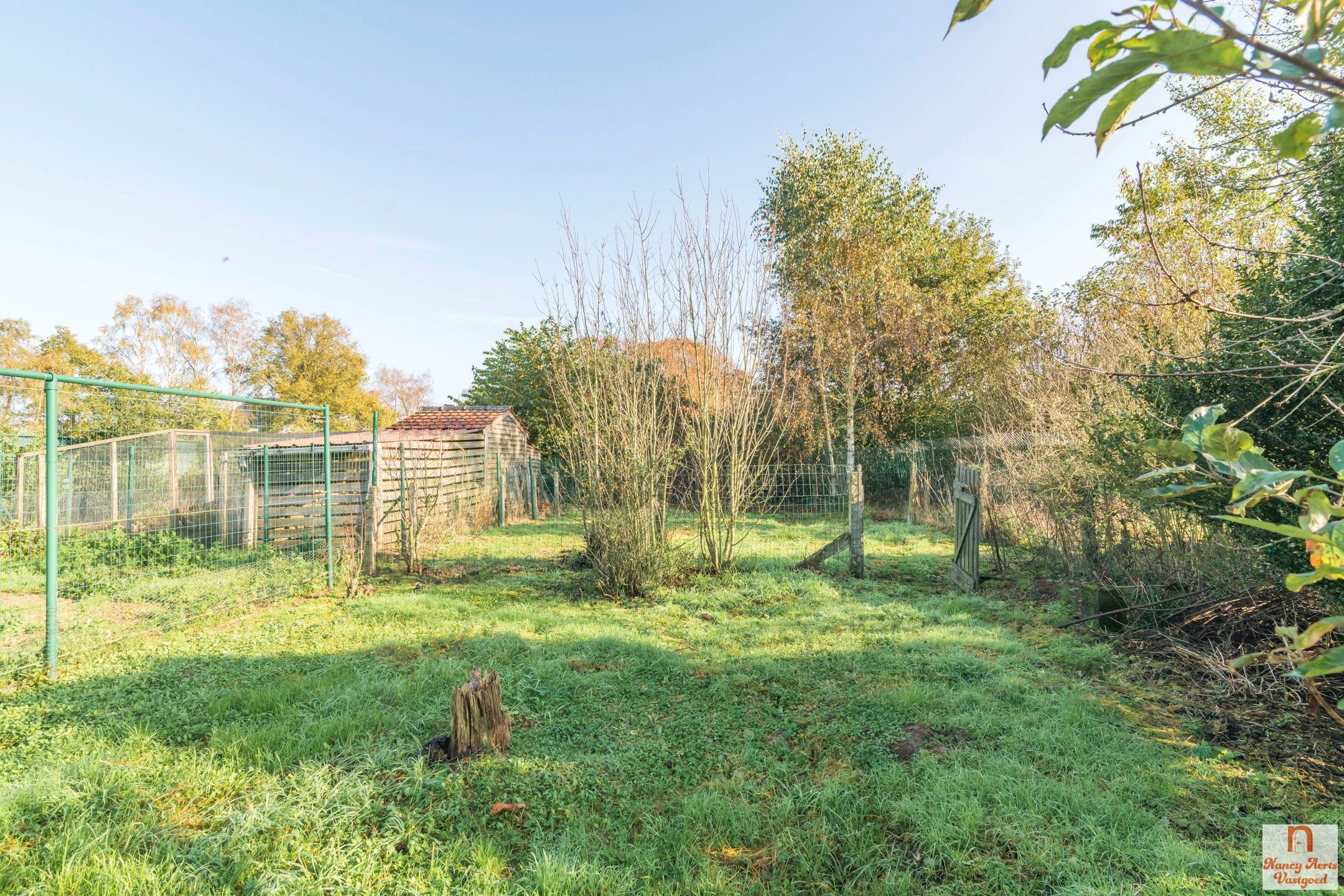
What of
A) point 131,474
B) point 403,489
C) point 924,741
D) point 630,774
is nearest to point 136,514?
point 131,474

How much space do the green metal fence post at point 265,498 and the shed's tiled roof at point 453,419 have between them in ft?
13.6

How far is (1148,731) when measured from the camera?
3.32 metres

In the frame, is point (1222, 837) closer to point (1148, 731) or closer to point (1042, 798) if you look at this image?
point (1042, 798)

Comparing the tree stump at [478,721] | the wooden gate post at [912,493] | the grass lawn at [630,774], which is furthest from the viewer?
the wooden gate post at [912,493]

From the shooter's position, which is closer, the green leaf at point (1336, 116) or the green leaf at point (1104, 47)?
the green leaf at point (1336, 116)

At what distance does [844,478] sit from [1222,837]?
11.3m

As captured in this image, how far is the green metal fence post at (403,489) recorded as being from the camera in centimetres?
793

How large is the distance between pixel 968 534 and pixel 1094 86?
7112 millimetres

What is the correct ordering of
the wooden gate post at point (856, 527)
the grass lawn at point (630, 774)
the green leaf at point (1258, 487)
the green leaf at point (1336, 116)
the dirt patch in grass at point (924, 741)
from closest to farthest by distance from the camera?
the green leaf at point (1336, 116) → the green leaf at point (1258, 487) → the grass lawn at point (630, 774) → the dirt patch in grass at point (924, 741) → the wooden gate post at point (856, 527)

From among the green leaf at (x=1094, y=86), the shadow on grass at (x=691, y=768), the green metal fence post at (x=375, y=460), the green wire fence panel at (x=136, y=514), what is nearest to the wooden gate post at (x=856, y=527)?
the shadow on grass at (x=691, y=768)

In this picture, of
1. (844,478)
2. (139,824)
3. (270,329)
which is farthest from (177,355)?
(139,824)

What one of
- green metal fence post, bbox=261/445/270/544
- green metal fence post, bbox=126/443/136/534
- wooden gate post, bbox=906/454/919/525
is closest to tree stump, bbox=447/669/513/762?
green metal fence post, bbox=261/445/270/544

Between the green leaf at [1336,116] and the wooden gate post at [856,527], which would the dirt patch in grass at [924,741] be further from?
the wooden gate post at [856,527]

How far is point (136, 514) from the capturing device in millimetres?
8094
